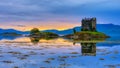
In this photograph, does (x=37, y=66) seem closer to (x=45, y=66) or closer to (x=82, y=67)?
(x=45, y=66)

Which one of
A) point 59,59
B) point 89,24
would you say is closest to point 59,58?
point 59,59

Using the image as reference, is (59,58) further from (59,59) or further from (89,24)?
(89,24)

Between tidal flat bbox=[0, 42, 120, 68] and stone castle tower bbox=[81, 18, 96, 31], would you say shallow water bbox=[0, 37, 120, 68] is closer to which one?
tidal flat bbox=[0, 42, 120, 68]

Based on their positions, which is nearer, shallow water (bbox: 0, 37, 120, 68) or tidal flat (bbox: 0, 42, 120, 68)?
tidal flat (bbox: 0, 42, 120, 68)

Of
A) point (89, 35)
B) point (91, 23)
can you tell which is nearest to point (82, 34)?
point (89, 35)

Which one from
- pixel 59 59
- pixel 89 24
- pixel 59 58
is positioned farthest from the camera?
pixel 89 24

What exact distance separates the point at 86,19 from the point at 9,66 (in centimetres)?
16866

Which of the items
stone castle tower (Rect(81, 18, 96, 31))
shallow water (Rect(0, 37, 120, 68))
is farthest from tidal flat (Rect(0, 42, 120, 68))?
stone castle tower (Rect(81, 18, 96, 31))

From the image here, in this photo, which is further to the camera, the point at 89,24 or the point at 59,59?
the point at 89,24

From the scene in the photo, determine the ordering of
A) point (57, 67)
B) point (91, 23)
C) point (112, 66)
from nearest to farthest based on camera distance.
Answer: point (57, 67) < point (112, 66) < point (91, 23)

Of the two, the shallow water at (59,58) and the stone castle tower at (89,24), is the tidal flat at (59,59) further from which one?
the stone castle tower at (89,24)

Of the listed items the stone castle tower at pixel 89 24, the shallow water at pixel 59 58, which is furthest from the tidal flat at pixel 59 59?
the stone castle tower at pixel 89 24

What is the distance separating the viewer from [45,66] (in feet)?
109

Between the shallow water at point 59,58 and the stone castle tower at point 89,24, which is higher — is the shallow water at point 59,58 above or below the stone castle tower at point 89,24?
below
